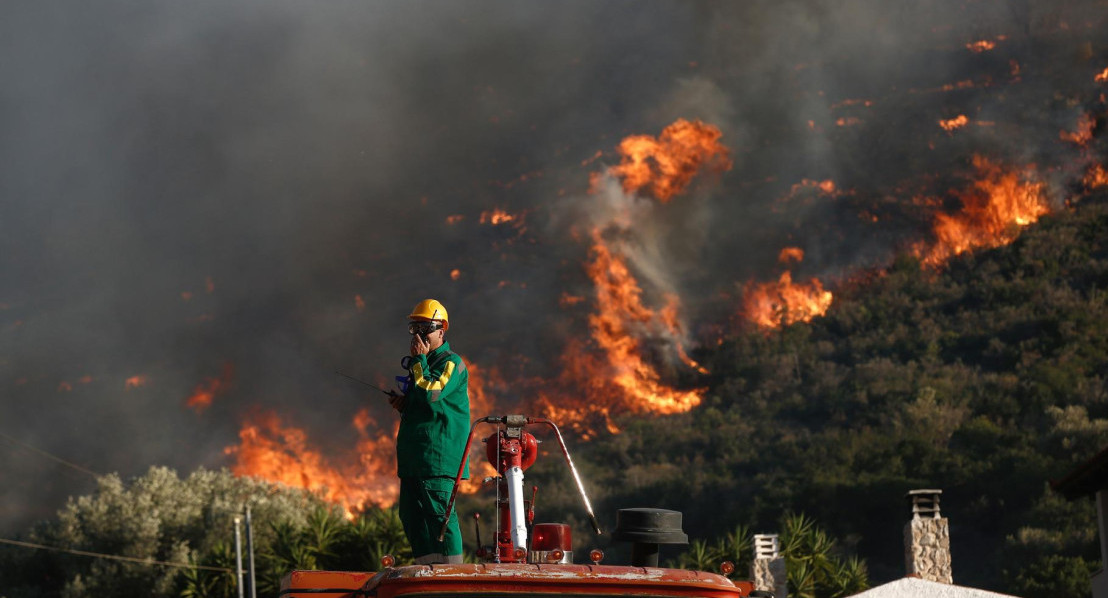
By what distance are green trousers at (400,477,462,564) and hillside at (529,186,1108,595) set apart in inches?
1707

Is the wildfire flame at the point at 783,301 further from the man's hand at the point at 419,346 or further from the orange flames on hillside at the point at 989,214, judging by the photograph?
the man's hand at the point at 419,346

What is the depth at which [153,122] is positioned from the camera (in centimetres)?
11581

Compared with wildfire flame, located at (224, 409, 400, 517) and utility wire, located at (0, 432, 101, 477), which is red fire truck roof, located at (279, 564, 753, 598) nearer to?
wildfire flame, located at (224, 409, 400, 517)

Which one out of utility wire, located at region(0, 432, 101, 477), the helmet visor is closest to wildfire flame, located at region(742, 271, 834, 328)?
utility wire, located at region(0, 432, 101, 477)

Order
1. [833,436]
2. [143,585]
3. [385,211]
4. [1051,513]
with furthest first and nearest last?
1. [385,211]
2. [833,436]
3. [1051,513]
4. [143,585]

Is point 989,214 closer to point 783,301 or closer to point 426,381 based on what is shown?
point 783,301

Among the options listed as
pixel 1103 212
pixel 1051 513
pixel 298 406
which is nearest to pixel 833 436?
pixel 1051 513

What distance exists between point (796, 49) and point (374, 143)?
34961mm

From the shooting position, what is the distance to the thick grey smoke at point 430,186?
100750 mm

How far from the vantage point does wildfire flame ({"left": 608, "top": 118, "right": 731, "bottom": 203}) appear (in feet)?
362

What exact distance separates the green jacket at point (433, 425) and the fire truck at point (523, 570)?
1.03 feet

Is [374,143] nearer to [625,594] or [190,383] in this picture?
[190,383]

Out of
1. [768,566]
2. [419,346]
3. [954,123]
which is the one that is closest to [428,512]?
[419,346]

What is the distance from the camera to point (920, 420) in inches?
2955
